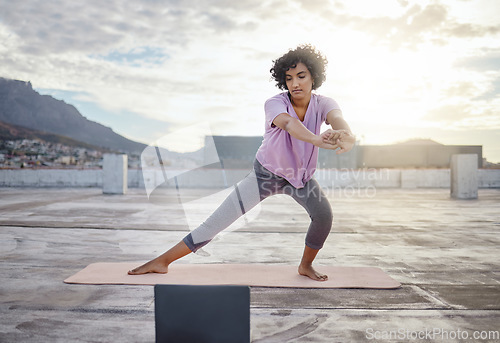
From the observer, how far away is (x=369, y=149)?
151 ft

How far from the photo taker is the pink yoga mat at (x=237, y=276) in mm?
3031

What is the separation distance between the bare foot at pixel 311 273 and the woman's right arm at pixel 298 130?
3.93ft

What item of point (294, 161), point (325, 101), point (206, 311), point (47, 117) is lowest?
point (206, 311)

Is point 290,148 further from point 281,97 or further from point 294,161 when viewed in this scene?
point 281,97

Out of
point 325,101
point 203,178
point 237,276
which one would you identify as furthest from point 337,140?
point 203,178

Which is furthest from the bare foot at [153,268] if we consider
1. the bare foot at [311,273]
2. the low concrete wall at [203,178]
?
the low concrete wall at [203,178]

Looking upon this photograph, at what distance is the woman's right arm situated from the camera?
8.31ft

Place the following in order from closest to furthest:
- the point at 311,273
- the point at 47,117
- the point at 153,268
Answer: the point at 311,273, the point at 153,268, the point at 47,117

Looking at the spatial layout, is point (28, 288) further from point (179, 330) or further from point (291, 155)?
point (291, 155)

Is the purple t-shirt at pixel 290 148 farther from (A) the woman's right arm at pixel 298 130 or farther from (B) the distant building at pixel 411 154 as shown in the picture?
(B) the distant building at pixel 411 154

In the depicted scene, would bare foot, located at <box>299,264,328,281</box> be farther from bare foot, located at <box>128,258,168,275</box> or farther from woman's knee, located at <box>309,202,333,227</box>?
bare foot, located at <box>128,258,168,275</box>

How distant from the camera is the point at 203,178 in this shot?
18703mm

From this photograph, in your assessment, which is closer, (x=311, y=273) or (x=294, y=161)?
(x=294, y=161)

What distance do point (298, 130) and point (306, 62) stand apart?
799 mm
